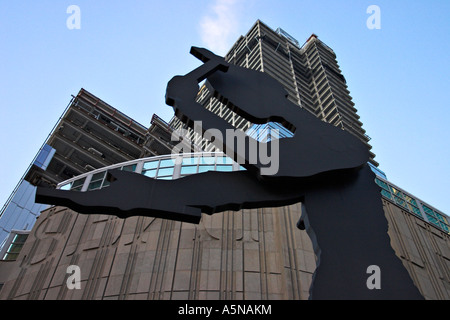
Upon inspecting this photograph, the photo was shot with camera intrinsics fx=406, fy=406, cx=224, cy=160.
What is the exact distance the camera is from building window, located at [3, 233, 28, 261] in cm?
2435

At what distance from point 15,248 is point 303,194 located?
25.4 m

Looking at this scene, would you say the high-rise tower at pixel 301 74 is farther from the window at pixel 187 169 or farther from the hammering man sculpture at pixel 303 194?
the hammering man sculpture at pixel 303 194

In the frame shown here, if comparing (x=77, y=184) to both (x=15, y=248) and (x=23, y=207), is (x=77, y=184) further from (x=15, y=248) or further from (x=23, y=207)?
(x=23, y=207)

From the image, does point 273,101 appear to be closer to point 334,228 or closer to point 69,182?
point 334,228

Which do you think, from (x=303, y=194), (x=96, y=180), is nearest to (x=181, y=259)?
(x=96, y=180)

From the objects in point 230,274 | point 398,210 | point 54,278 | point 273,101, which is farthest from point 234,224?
point 273,101

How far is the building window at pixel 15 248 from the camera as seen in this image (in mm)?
24347

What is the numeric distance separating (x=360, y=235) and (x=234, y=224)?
51.6 ft

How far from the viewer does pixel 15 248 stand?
25031 millimetres

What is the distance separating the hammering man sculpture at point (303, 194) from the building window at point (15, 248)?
23.6m

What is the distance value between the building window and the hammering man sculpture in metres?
23.6

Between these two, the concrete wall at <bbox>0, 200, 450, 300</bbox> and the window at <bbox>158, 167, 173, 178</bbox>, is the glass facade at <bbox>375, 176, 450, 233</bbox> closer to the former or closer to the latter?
the concrete wall at <bbox>0, 200, 450, 300</bbox>

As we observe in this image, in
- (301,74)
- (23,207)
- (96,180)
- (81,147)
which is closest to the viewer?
(96,180)

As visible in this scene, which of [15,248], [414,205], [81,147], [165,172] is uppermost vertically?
[81,147]
